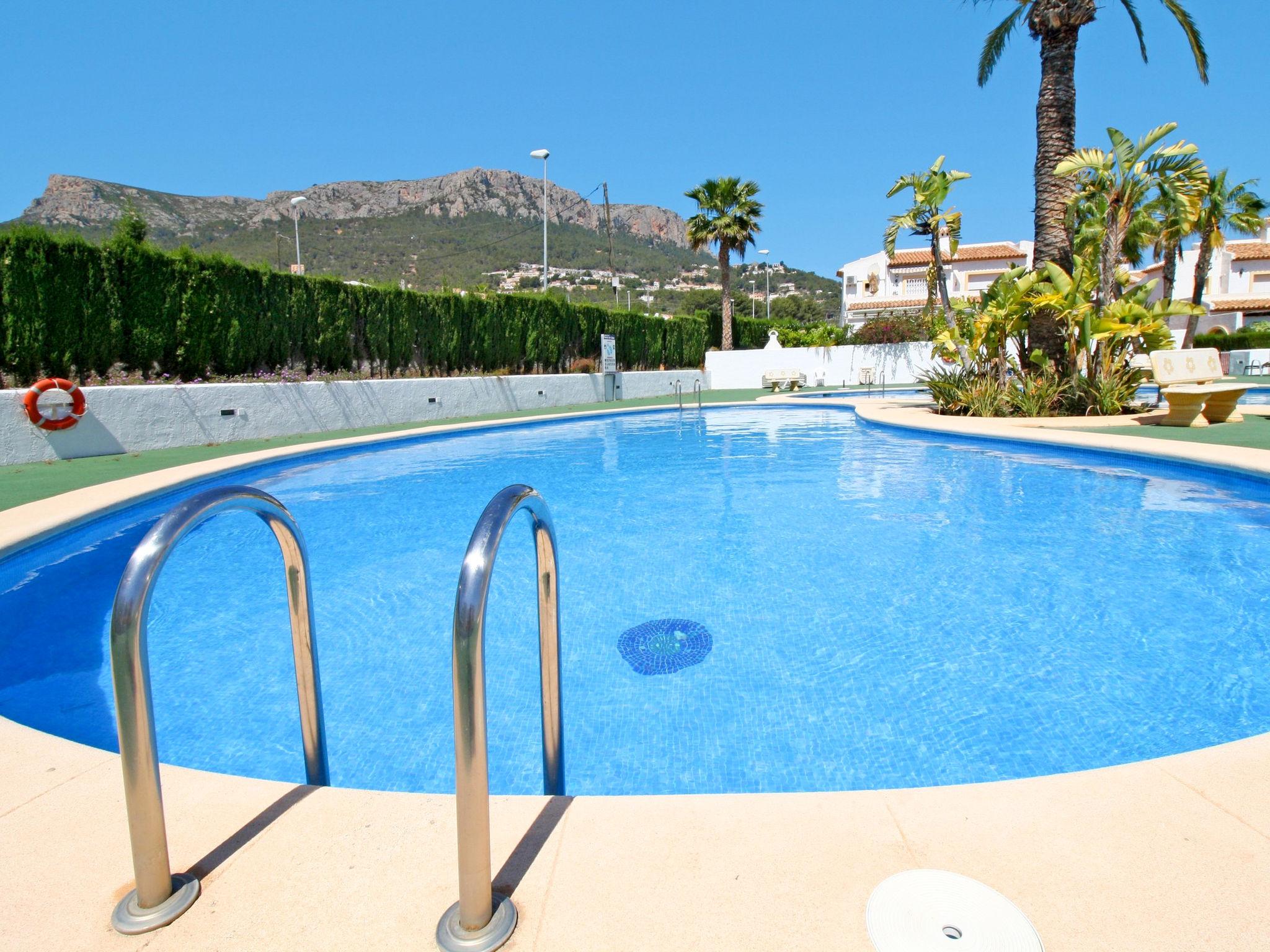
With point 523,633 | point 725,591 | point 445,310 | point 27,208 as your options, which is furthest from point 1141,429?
point 27,208

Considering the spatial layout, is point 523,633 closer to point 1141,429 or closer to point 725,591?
point 725,591

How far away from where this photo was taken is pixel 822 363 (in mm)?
32219

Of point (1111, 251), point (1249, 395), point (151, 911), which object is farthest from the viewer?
point (1249, 395)

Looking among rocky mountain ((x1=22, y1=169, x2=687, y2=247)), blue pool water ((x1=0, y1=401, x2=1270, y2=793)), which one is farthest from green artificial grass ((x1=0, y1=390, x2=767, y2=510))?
rocky mountain ((x1=22, y1=169, x2=687, y2=247))

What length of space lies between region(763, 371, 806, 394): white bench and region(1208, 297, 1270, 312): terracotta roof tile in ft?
102

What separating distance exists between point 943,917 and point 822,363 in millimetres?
32214

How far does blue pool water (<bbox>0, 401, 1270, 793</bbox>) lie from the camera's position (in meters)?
3.28

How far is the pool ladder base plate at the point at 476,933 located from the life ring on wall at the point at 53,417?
11672 mm

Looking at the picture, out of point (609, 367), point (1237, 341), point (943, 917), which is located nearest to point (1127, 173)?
point (609, 367)

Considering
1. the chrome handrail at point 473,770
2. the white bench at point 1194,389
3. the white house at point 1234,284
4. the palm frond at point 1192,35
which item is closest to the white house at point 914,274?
the white house at point 1234,284

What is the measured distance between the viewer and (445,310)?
1933 centimetres

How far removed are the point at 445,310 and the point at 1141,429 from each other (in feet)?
52.6

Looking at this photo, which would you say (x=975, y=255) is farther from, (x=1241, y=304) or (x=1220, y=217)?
(x=1220, y=217)

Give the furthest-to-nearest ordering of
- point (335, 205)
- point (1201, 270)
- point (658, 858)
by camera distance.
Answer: point (335, 205)
point (1201, 270)
point (658, 858)
